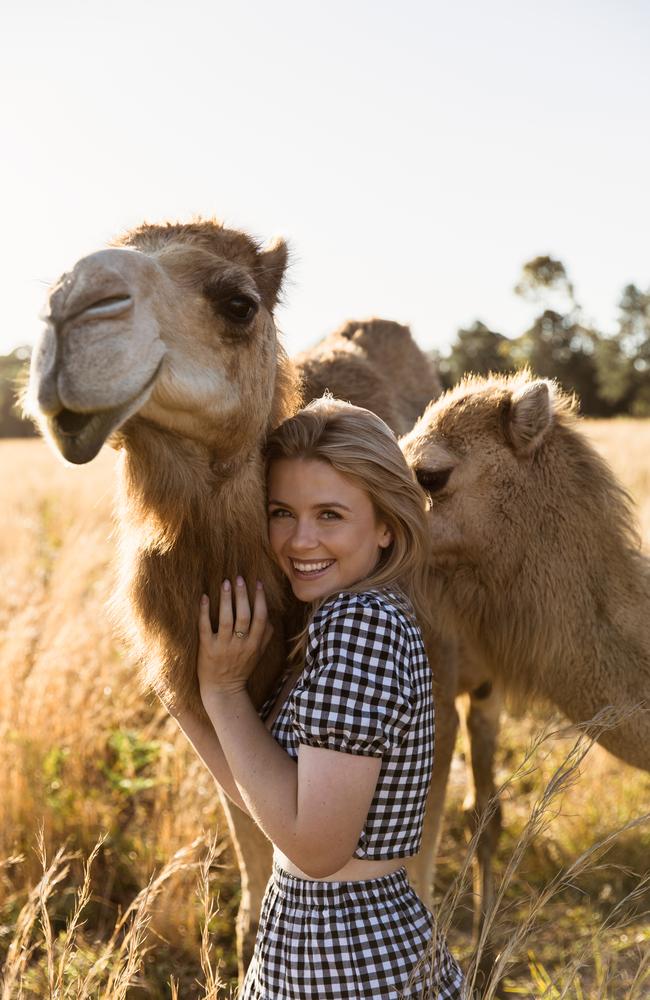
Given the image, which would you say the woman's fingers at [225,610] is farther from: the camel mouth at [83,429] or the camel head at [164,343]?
the camel mouth at [83,429]

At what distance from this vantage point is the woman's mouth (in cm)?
229

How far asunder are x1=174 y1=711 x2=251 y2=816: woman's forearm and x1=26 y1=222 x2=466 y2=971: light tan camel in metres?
0.06

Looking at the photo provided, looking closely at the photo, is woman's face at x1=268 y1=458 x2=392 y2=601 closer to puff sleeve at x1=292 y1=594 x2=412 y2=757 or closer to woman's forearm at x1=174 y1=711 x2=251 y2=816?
puff sleeve at x1=292 y1=594 x2=412 y2=757

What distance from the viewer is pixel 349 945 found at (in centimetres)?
199

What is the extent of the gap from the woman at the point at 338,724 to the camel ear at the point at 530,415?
79 centimetres

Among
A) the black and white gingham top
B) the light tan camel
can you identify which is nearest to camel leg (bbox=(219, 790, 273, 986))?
the light tan camel

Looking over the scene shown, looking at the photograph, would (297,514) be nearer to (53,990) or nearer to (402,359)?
(53,990)

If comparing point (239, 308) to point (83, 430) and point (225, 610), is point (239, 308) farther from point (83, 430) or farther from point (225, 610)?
point (225, 610)

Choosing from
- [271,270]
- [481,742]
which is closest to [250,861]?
[481,742]

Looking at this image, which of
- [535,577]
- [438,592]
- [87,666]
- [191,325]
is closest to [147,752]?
[87,666]

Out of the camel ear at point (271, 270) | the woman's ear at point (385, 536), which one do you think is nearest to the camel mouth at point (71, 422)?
the woman's ear at point (385, 536)

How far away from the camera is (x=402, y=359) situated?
195 inches

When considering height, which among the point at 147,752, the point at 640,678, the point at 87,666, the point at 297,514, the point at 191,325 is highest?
the point at 191,325

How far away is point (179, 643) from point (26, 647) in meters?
2.56
